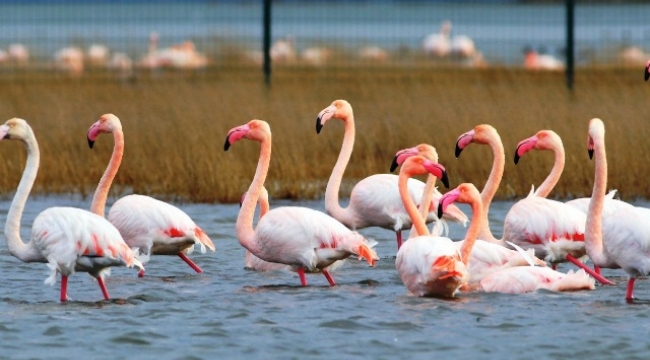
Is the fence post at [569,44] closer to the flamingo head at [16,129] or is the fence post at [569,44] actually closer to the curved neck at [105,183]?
the curved neck at [105,183]

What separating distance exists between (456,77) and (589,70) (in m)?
1.93

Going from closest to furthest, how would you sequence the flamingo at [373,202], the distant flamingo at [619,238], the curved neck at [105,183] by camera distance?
1. the distant flamingo at [619,238]
2. the curved neck at [105,183]
3. the flamingo at [373,202]

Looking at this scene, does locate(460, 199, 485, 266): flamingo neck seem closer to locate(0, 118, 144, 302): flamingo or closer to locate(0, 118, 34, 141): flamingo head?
locate(0, 118, 144, 302): flamingo

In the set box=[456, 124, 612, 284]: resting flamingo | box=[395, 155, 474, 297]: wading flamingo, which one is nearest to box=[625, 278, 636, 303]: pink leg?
box=[456, 124, 612, 284]: resting flamingo

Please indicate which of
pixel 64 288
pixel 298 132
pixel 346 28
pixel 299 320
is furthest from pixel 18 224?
pixel 346 28

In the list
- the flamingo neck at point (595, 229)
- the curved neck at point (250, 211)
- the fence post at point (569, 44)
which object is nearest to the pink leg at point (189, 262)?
the curved neck at point (250, 211)

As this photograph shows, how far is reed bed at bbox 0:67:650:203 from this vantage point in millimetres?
12484

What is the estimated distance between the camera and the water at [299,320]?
7.23 m

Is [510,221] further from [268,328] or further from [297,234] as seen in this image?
[268,328]

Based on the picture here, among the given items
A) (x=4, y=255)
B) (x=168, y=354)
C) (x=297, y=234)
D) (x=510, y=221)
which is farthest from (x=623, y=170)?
(x=168, y=354)

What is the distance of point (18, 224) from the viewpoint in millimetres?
8648

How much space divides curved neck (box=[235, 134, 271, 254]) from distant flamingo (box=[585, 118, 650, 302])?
2066mm

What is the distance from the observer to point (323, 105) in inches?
663

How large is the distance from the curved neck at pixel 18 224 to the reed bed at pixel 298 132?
3.48 metres
